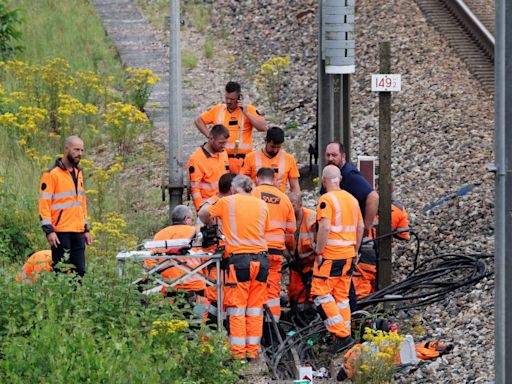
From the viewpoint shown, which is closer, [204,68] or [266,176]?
[266,176]

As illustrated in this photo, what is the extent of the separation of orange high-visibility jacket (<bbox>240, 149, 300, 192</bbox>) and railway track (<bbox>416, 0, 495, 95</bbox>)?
5.69m

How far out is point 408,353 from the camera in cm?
1273

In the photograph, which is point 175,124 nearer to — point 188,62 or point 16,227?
point 16,227

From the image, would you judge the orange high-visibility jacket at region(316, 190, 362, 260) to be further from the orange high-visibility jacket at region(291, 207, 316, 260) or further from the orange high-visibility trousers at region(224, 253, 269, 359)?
the orange high-visibility jacket at region(291, 207, 316, 260)

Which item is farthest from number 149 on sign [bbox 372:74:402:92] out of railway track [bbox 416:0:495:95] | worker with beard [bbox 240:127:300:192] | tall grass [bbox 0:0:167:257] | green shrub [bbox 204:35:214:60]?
green shrub [bbox 204:35:214:60]

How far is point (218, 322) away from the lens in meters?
13.3

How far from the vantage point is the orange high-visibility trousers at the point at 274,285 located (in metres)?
14.0

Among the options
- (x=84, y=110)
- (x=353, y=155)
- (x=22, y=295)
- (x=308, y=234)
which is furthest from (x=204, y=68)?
(x=22, y=295)

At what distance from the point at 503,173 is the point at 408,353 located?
2.77 meters

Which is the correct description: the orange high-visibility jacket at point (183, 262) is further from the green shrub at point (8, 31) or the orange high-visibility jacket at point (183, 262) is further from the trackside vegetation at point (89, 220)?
the green shrub at point (8, 31)

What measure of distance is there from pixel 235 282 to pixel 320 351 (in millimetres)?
1240

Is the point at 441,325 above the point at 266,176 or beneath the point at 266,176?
beneath

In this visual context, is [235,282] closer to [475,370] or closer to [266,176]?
[266,176]

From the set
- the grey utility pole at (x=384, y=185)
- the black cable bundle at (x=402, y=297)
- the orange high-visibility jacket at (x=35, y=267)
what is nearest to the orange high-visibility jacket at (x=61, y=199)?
the orange high-visibility jacket at (x=35, y=267)
